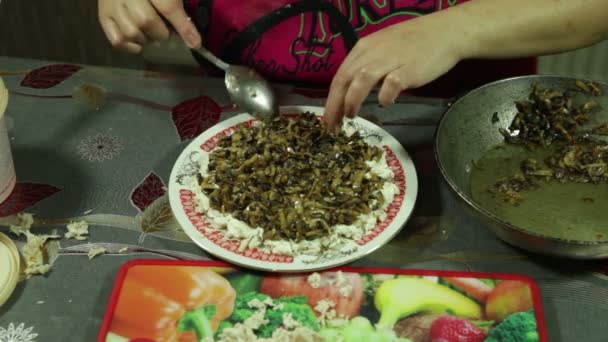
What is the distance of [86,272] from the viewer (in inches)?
44.9

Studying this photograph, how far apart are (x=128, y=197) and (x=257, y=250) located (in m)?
0.32

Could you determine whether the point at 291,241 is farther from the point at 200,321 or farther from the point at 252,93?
the point at 252,93

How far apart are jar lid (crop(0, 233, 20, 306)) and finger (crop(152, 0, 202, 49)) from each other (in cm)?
49

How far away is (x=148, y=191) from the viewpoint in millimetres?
1294

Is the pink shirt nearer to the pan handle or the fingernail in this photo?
the pan handle

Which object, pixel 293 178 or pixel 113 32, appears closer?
pixel 293 178

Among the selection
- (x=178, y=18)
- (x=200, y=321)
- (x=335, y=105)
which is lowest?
(x=200, y=321)

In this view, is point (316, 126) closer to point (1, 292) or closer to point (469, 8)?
point (469, 8)

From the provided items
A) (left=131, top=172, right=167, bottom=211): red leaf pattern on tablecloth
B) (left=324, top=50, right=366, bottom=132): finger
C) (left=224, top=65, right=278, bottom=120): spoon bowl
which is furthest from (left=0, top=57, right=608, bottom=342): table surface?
(left=324, top=50, right=366, bottom=132): finger

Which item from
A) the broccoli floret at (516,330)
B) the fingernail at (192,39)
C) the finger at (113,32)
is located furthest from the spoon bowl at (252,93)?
the broccoli floret at (516,330)

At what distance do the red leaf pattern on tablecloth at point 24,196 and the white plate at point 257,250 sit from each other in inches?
10.1

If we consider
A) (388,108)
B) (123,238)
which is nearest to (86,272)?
(123,238)

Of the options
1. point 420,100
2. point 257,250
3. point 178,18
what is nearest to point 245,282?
point 257,250

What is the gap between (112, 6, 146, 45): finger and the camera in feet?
4.32
